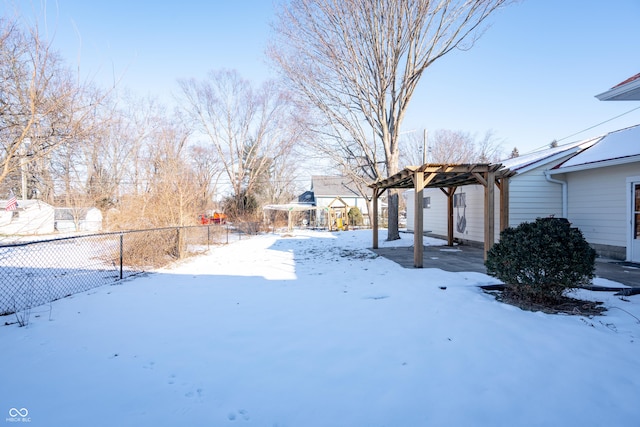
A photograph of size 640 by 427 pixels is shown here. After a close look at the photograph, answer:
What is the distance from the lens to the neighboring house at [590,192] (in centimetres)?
701

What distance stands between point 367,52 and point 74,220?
67.3 ft

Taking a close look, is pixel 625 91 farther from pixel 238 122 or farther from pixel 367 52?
pixel 238 122

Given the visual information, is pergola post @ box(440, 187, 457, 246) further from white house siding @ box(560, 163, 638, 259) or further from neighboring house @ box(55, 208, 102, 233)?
Answer: neighboring house @ box(55, 208, 102, 233)

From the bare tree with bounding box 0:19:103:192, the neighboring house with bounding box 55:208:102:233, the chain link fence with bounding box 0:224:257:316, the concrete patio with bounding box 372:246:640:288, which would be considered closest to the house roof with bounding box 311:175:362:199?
the neighboring house with bounding box 55:208:102:233

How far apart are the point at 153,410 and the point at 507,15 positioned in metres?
12.3

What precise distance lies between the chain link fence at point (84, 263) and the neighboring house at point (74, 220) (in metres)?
10.3

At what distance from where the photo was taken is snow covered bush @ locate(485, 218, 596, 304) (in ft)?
11.8

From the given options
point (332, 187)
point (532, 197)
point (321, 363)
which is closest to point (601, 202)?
point (532, 197)

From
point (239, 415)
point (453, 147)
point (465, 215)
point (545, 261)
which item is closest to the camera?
point (239, 415)

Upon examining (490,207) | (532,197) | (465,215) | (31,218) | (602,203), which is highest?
(532,197)

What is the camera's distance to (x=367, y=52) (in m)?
10.4

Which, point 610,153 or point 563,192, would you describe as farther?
point 563,192

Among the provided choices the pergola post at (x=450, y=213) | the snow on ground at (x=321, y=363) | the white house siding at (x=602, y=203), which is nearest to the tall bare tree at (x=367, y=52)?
the pergola post at (x=450, y=213)

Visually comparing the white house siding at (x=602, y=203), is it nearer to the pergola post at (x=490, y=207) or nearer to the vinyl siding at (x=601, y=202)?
the vinyl siding at (x=601, y=202)
